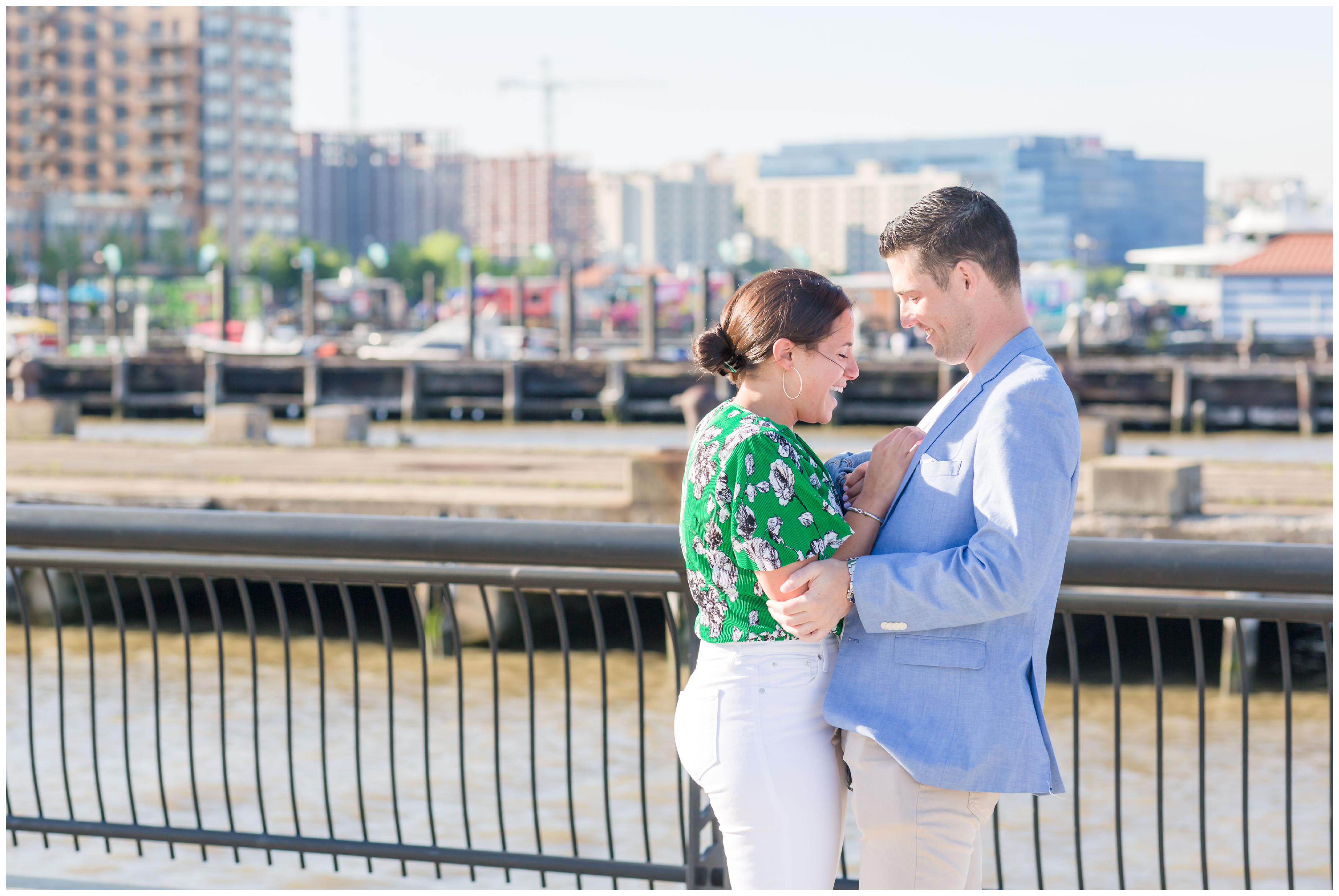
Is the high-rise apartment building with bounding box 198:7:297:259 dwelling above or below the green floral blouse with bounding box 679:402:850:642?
above

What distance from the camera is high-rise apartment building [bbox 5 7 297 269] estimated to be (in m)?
152

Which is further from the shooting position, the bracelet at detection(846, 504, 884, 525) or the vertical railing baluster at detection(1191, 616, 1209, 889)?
the vertical railing baluster at detection(1191, 616, 1209, 889)

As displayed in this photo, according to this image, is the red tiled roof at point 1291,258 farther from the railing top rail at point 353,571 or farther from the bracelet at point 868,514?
the bracelet at point 868,514

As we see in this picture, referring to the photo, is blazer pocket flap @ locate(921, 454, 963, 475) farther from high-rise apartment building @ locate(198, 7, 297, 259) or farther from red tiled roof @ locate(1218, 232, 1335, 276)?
high-rise apartment building @ locate(198, 7, 297, 259)

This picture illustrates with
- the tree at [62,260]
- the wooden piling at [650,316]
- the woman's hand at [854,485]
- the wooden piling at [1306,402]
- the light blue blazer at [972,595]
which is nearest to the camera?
the light blue blazer at [972,595]

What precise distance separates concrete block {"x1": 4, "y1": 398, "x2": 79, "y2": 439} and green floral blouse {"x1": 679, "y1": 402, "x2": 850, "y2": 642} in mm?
23100

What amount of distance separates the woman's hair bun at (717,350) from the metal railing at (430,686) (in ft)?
3.98

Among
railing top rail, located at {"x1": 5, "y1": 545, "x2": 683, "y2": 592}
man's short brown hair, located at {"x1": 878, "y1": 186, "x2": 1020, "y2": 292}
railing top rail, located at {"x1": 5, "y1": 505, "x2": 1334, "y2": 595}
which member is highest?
man's short brown hair, located at {"x1": 878, "y1": 186, "x2": 1020, "y2": 292}

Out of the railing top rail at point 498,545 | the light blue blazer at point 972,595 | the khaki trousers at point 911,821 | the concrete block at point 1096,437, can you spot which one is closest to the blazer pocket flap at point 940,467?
the light blue blazer at point 972,595

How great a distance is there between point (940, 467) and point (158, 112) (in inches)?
6438

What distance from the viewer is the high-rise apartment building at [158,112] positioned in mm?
151500

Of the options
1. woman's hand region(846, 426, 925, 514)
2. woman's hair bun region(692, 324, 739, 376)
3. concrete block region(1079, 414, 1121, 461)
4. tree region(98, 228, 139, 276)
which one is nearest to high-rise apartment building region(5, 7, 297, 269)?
tree region(98, 228, 139, 276)

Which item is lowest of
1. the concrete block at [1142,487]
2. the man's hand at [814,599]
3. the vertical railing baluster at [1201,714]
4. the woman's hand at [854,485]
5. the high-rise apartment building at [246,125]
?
the concrete block at [1142,487]

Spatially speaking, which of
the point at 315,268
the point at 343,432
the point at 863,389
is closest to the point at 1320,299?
the point at 863,389
